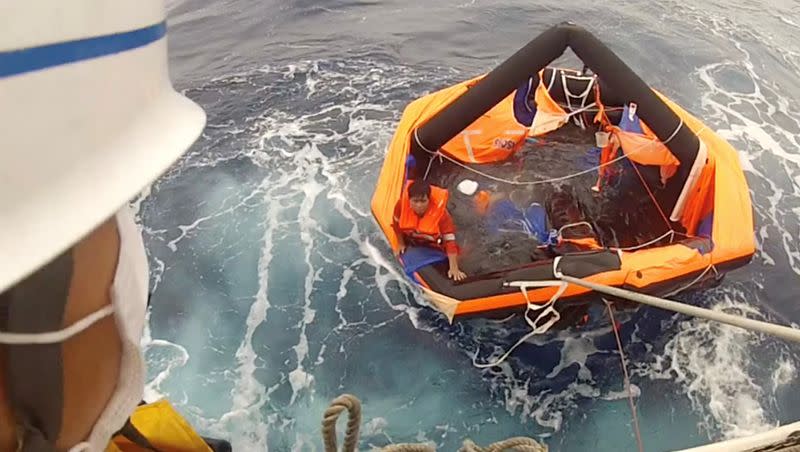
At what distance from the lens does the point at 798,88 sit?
29.8 ft

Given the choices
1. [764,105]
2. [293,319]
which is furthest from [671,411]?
[764,105]

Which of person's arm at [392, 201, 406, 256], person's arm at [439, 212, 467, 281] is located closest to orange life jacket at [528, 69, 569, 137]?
person's arm at [439, 212, 467, 281]

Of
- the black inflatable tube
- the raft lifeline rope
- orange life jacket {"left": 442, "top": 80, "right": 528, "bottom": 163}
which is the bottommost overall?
orange life jacket {"left": 442, "top": 80, "right": 528, "bottom": 163}

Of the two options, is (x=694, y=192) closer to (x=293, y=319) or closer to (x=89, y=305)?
(x=293, y=319)

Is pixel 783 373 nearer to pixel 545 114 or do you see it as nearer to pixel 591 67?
pixel 591 67

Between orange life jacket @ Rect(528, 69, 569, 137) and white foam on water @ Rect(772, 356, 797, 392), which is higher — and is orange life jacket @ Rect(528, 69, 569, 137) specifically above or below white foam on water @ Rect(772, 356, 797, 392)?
above

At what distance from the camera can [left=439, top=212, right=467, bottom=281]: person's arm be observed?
5.00 m

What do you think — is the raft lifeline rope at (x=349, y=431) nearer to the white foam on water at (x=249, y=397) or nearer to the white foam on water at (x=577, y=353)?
the white foam on water at (x=249, y=397)

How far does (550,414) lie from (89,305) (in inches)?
170

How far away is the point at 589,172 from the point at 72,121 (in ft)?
19.2

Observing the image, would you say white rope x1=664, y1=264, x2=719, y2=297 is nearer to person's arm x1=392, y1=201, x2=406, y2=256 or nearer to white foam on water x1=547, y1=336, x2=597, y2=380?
white foam on water x1=547, y1=336, x2=597, y2=380

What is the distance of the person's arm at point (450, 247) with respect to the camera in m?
5.00

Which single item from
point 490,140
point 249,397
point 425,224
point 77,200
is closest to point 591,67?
point 490,140

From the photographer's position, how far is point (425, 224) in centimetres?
508
